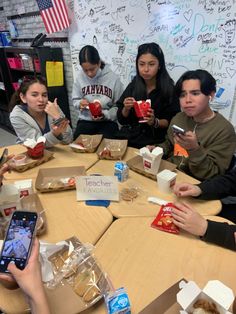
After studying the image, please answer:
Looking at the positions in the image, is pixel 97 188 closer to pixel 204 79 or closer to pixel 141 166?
pixel 141 166

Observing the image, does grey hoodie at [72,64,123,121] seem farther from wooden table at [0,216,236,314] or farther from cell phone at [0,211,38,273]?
cell phone at [0,211,38,273]

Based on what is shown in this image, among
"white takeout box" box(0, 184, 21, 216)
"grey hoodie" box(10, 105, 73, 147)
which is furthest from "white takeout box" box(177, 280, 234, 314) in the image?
"grey hoodie" box(10, 105, 73, 147)

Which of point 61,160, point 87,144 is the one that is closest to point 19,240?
point 61,160

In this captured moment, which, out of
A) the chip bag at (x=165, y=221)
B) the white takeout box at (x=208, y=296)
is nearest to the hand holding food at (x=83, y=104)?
the chip bag at (x=165, y=221)

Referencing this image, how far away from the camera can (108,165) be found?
1655 mm

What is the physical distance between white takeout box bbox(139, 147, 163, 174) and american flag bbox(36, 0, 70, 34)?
Answer: 2669 millimetres

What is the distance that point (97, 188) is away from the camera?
126 cm

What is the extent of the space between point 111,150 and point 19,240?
1058mm

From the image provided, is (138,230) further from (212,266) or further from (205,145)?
(205,145)

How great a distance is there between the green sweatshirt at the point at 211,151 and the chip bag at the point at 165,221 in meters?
0.46

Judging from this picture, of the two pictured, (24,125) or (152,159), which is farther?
(24,125)

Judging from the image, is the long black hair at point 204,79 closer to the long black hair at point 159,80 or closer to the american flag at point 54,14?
the long black hair at point 159,80

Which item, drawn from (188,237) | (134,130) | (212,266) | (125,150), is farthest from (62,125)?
(212,266)

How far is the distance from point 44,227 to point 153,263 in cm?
48
